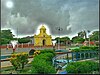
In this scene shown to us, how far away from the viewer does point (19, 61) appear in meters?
8.43

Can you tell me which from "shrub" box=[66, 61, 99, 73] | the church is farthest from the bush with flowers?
the church

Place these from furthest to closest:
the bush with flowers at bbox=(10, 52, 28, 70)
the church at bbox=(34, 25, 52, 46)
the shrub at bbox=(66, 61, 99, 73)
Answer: the church at bbox=(34, 25, 52, 46) < the bush with flowers at bbox=(10, 52, 28, 70) < the shrub at bbox=(66, 61, 99, 73)

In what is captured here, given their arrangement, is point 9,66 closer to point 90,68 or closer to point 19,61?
point 19,61

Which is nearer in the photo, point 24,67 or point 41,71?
point 41,71

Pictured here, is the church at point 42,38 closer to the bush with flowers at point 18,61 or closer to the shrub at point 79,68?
the bush with flowers at point 18,61

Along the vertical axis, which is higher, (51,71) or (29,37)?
(29,37)

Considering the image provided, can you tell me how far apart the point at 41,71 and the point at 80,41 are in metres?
26.7

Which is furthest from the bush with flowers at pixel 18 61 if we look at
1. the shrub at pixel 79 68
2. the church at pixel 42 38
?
the church at pixel 42 38

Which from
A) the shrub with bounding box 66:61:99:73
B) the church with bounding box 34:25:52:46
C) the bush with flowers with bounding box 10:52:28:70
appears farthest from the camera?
the church with bounding box 34:25:52:46

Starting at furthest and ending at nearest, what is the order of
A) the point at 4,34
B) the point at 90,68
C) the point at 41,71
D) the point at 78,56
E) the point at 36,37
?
the point at 4,34
the point at 36,37
the point at 78,56
the point at 90,68
the point at 41,71

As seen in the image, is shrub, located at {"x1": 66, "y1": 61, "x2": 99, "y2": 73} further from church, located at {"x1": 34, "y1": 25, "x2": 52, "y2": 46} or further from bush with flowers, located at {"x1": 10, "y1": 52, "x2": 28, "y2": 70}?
church, located at {"x1": 34, "y1": 25, "x2": 52, "y2": 46}

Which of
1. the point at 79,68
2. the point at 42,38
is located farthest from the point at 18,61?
the point at 42,38

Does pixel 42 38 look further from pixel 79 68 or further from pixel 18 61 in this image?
pixel 79 68

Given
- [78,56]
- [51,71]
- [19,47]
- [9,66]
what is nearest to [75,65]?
[51,71]
